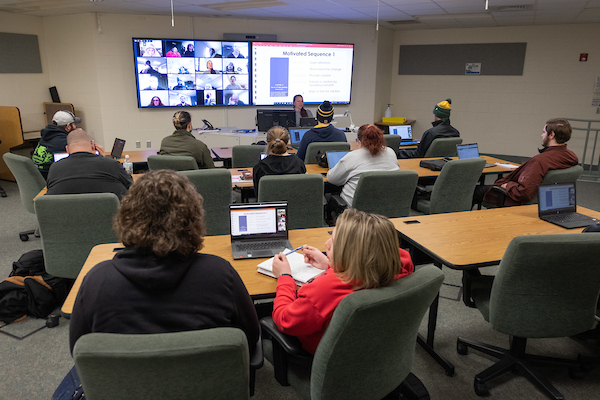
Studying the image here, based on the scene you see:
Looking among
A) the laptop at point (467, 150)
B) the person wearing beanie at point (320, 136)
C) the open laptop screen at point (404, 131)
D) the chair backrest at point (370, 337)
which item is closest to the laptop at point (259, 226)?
the chair backrest at point (370, 337)

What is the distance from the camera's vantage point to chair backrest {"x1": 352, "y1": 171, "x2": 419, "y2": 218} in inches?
122

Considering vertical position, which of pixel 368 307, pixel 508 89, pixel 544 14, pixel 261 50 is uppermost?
pixel 544 14

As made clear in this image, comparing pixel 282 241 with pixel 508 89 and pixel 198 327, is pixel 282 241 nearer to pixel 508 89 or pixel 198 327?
pixel 198 327

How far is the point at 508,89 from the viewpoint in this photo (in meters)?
8.13

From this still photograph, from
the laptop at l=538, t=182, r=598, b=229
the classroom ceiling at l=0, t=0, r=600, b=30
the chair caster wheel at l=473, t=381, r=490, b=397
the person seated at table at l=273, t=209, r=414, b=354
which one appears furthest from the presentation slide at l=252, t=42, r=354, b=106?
the person seated at table at l=273, t=209, r=414, b=354

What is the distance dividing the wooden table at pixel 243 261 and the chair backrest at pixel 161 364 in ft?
2.11

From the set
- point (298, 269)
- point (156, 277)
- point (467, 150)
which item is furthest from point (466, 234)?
point (467, 150)

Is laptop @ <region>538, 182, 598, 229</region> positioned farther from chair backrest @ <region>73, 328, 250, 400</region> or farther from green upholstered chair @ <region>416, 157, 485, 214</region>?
chair backrest @ <region>73, 328, 250, 400</region>

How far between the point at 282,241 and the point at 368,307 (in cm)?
107

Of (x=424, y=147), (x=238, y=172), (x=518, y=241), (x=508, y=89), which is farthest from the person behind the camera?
(x=508, y=89)

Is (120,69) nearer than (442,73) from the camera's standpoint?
Yes

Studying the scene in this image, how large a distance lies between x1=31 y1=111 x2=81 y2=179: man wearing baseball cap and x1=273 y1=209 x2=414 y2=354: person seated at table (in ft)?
12.4

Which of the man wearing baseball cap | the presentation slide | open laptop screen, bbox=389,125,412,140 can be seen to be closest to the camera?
the man wearing baseball cap

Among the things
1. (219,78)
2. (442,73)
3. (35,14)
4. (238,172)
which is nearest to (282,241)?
(238,172)
